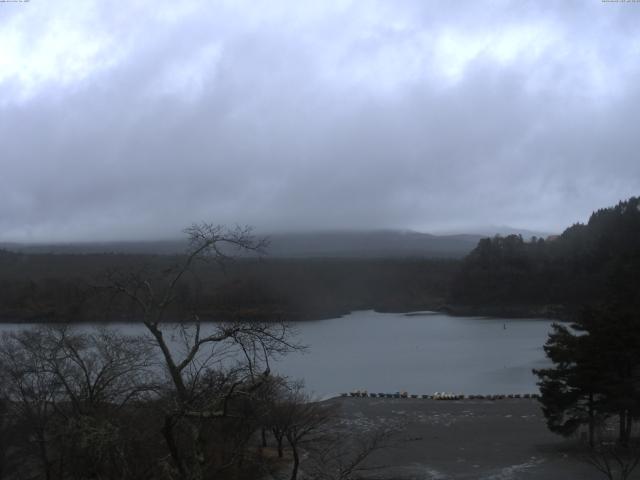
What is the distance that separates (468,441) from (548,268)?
41.3 meters

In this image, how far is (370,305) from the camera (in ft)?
177

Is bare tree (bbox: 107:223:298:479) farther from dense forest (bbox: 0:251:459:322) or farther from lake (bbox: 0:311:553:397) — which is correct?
lake (bbox: 0:311:553:397)

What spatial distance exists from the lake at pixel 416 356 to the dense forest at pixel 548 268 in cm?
354

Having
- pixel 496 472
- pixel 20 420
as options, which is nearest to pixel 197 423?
pixel 20 420

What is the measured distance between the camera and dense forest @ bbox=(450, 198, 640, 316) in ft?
157

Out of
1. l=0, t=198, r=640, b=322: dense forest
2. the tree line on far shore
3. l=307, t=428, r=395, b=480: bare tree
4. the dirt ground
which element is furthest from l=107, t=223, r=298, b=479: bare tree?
l=0, t=198, r=640, b=322: dense forest

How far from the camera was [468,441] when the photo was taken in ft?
47.9

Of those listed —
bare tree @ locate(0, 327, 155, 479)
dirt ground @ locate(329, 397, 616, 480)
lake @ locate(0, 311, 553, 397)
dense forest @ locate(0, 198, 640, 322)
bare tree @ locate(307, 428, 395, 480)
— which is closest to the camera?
bare tree @ locate(0, 327, 155, 479)

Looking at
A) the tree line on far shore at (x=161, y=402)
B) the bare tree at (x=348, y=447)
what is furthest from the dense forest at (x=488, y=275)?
the tree line on far shore at (x=161, y=402)

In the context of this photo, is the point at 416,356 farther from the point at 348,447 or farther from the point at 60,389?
the point at 60,389

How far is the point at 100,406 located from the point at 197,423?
9.91ft

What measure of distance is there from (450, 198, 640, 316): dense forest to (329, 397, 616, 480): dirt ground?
1134 inches

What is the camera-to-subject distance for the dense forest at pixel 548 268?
4800cm

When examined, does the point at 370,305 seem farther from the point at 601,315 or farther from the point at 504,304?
the point at 601,315
